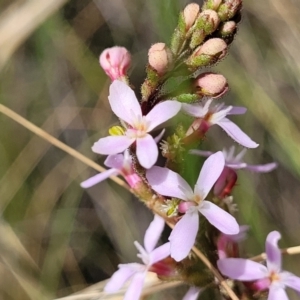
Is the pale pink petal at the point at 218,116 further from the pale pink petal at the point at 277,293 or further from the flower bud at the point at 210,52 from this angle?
the pale pink petal at the point at 277,293

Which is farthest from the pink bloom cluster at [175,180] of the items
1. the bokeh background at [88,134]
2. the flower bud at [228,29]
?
the bokeh background at [88,134]

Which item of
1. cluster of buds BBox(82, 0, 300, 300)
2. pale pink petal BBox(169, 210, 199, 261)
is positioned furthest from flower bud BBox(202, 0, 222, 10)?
pale pink petal BBox(169, 210, 199, 261)

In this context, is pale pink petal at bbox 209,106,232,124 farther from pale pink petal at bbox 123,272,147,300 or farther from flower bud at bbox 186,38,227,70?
pale pink petal at bbox 123,272,147,300

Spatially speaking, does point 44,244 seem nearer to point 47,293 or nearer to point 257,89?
point 47,293

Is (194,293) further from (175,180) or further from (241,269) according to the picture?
(175,180)

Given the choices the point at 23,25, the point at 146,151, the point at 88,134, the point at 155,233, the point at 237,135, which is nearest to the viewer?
the point at 146,151

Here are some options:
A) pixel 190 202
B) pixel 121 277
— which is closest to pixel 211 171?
pixel 190 202

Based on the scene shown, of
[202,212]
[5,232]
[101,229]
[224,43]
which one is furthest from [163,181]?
[101,229]
